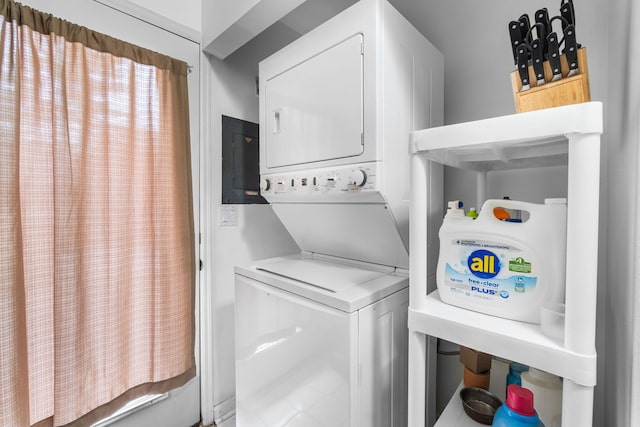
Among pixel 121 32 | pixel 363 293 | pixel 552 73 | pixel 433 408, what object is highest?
pixel 121 32

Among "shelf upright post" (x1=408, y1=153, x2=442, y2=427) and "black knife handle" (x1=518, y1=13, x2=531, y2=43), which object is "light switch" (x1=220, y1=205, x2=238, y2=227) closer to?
Answer: "shelf upright post" (x1=408, y1=153, x2=442, y2=427)

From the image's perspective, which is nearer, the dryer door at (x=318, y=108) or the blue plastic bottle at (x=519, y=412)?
the blue plastic bottle at (x=519, y=412)

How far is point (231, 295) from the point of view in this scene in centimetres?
247

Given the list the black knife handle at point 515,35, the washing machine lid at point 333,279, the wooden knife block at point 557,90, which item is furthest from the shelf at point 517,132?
the washing machine lid at point 333,279

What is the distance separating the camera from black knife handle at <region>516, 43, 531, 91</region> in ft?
3.29

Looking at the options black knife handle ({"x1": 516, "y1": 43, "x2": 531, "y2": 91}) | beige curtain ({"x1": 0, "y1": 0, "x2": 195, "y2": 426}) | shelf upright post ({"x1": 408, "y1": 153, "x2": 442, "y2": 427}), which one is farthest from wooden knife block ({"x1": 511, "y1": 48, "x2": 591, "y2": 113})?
beige curtain ({"x1": 0, "y1": 0, "x2": 195, "y2": 426})

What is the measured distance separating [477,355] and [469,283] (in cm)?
65

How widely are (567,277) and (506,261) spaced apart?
7.9 inches

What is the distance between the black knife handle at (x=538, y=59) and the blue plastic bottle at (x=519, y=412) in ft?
3.40

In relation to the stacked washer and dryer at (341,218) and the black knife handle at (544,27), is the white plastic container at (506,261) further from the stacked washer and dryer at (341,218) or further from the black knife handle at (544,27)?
the black knife handle at (544,27)

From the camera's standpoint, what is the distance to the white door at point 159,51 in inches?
67.1

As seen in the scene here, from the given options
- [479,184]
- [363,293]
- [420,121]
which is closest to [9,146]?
[363,293]

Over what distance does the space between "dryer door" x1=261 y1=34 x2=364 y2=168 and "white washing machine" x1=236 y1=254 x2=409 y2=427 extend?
691mm

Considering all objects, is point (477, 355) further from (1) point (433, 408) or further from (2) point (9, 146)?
(2) point (9, 146)
